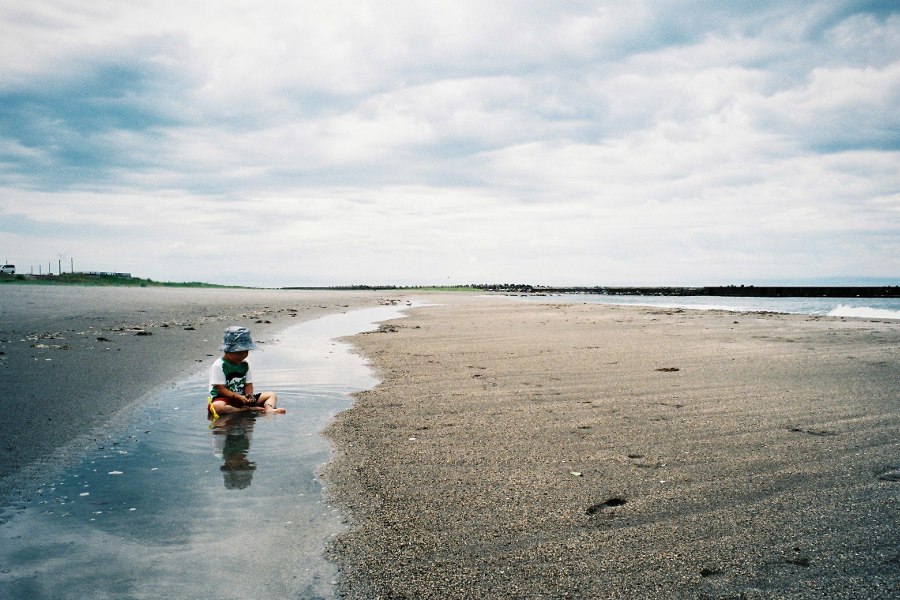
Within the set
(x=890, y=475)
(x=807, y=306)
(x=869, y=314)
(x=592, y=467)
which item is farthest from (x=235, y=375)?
(x=807, y=306)

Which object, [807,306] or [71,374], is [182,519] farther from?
[807,306]

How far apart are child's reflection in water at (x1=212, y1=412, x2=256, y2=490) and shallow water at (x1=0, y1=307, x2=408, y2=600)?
0.7 inches

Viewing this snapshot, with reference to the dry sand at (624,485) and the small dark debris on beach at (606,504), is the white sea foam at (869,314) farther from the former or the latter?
the small dark debris on beach at (606,504)

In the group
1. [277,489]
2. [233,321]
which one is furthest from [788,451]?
[233,321]

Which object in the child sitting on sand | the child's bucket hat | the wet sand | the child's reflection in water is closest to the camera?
the child's reflection in water

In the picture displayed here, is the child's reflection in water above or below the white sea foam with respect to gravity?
below

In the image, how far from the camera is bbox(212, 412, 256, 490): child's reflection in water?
4.53 meters

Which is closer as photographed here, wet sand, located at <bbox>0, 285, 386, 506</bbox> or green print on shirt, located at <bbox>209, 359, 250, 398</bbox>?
wet sand, located at <bbox>0, 285, 386, 506</bbox>

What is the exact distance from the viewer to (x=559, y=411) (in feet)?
22.0

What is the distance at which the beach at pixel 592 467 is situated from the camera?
117 inches

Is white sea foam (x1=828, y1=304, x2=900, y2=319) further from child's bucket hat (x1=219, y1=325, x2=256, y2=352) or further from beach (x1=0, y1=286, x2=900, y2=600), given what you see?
child's bucket hat (x1=219, y1=325, x2=256, y2=352)

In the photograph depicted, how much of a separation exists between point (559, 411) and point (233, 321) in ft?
59.1

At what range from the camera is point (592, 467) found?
462 cm

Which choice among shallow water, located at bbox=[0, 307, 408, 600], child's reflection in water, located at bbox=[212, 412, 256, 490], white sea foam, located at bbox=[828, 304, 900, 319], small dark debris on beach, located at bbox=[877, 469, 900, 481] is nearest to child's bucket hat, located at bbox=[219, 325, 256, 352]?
child's reflection in water, located at bbox=[212, 412, 256, 490]
